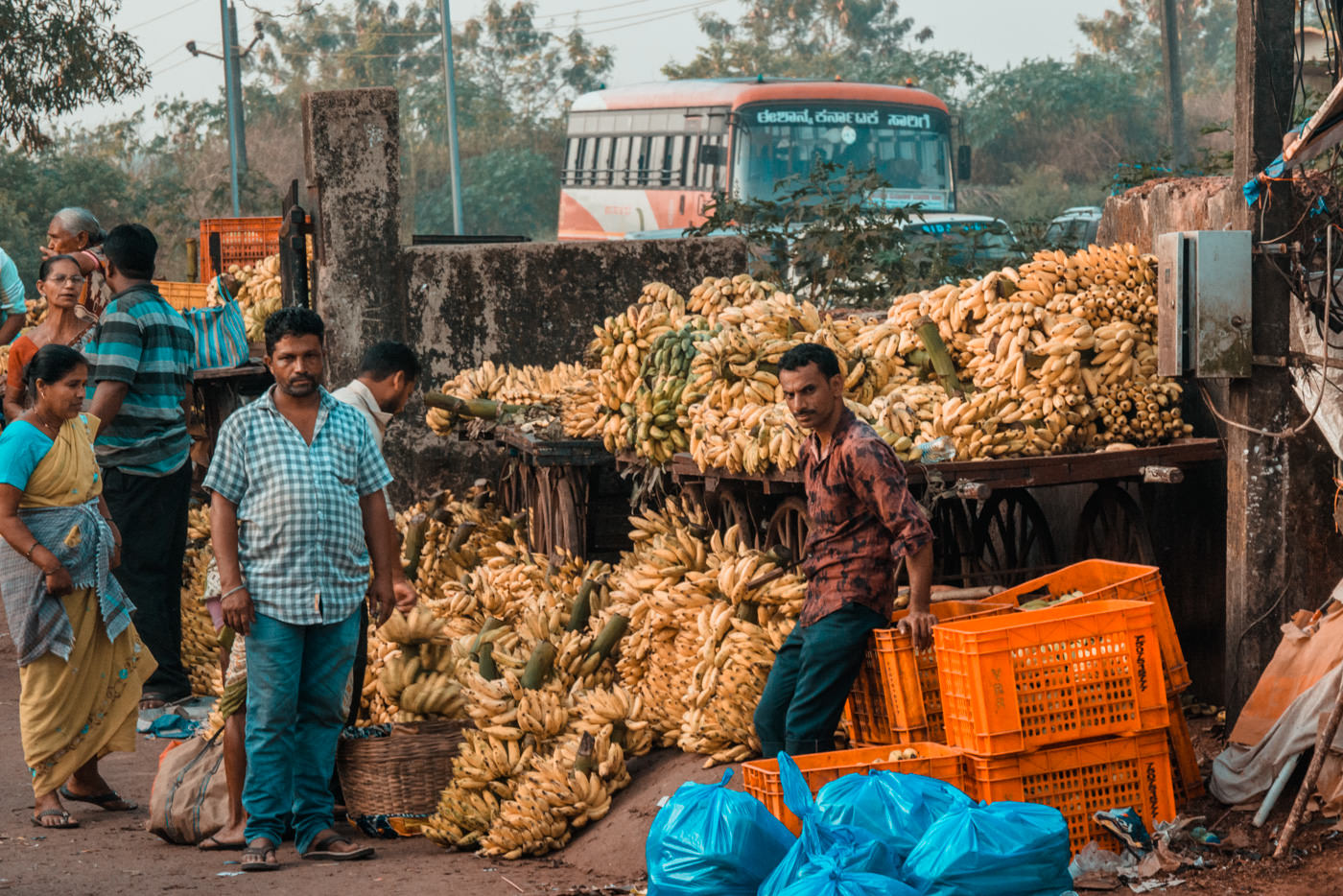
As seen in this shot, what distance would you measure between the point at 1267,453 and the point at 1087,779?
1.60 m

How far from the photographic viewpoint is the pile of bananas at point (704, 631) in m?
5.60

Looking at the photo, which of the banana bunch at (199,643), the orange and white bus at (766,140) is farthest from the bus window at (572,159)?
the banana bunch at (199,643)

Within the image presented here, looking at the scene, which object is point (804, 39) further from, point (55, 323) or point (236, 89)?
point (55, 323)

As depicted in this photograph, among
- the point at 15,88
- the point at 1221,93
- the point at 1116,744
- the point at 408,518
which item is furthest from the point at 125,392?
the point at 1221,93

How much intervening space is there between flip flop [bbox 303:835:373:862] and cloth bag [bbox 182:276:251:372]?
4736mm

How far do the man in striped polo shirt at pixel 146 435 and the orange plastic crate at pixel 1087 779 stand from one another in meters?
4.46

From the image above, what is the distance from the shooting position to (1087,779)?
15.2 feet

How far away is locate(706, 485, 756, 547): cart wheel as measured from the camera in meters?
6.41

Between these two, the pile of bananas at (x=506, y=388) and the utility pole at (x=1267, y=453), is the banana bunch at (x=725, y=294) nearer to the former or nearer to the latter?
the pile of bananas at (x=506, y=388)

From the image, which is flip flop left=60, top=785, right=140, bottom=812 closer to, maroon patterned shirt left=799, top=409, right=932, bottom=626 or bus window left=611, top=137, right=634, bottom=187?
maroon patterned shirt left=799, top=409, right=932, bottom=626

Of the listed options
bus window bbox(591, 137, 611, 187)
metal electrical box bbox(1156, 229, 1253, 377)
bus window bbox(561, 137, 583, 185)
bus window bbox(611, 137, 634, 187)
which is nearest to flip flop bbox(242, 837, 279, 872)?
metal electrical box bbox(1156, 229, 1253, 377)

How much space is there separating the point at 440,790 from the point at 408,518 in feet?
11.1

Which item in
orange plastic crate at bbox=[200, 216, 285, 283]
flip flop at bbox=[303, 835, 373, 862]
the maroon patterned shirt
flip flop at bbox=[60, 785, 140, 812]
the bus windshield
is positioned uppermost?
the bus windshield

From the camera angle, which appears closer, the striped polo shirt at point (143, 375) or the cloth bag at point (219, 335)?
the striped polo shirt at point (143, 375)
